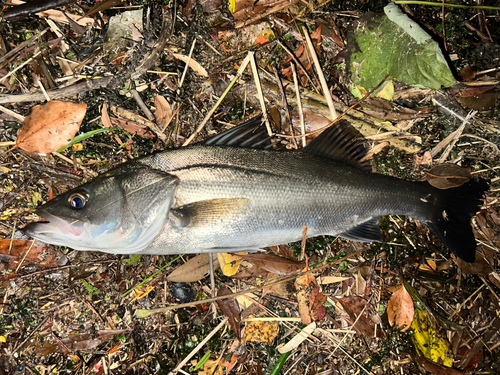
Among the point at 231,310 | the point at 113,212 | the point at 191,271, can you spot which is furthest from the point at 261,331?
the point at 113,212

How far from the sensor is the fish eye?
272 cm

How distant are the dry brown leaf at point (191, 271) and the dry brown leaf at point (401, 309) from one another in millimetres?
2056

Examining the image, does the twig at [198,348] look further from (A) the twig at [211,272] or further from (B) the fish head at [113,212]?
(B) the fish head at [113,212]

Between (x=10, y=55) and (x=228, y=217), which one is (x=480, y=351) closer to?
(x=228, y=217)

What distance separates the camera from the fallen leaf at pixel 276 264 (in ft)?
11.0

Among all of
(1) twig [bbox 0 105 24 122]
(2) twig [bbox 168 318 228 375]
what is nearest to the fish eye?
(1) twig [bbox 0 105 24 122]

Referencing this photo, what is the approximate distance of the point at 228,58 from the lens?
11.0 feet

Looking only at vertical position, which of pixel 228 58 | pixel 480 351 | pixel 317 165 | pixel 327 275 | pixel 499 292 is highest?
pixel 228 58

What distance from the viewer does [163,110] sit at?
3.35 meters

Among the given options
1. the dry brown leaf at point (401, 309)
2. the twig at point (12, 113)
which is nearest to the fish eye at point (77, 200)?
the twig at point (12, 113)

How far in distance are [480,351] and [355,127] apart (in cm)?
285

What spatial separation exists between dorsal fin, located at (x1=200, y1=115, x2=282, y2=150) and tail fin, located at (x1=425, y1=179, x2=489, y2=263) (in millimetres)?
1902

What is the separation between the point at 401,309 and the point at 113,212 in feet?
10.2

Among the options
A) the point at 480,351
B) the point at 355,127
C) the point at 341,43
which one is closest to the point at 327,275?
the point at 355,127
